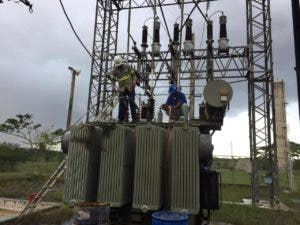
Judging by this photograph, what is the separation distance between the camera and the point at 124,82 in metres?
9.38

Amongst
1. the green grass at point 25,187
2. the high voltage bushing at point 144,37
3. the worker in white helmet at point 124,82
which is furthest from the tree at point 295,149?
the worker in white helmet at point 124,82

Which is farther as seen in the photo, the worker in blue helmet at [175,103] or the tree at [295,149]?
the tree at [295,149]

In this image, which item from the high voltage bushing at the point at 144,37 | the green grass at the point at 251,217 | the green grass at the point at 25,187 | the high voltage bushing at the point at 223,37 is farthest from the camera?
the high voltage bushing at the point at 144,37

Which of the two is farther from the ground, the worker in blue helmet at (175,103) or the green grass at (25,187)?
the worker in blue helmet at (175,103)

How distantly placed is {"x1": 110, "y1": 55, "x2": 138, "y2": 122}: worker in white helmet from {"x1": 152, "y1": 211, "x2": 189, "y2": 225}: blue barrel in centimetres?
393

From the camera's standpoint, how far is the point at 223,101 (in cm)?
724

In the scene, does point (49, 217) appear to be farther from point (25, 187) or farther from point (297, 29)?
point (25, 187)

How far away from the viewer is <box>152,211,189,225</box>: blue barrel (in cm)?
536

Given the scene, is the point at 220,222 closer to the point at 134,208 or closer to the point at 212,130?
the point at 212,130

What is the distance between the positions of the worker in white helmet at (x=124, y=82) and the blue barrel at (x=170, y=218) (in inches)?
155

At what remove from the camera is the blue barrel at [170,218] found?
17.6ft

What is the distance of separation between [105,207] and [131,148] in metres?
1.15

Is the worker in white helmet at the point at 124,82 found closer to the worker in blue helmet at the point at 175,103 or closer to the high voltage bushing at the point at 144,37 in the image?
the worker in blue helmet at the point at 175,103

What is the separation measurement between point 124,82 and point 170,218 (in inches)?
179
